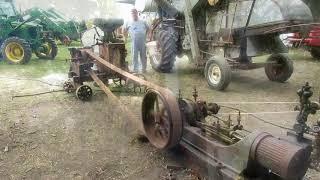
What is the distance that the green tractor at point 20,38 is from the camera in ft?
37.4

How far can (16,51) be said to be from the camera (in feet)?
38.2

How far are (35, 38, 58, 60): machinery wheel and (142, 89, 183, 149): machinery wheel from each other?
945 cm

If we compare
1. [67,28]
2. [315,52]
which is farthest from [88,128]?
[67,28]

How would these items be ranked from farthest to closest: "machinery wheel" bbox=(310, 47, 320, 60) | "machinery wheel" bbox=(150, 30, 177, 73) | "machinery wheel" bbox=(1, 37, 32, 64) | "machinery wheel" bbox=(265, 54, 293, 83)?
"machinery wheel" bbox=(310, 47, 320, 60) < "machinery wheel" bbox=(1, 37, 32, 64) < "machinery wheel" bbox=(150, 30, 177, 73) < "machinery wheel" bbox=(265, 54, 293, 83)

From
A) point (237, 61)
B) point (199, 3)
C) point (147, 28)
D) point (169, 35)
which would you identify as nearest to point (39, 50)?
point (147, 28)

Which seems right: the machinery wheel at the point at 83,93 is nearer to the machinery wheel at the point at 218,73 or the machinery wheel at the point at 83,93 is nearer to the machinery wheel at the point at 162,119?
the machinery wheel at the point at 162,119

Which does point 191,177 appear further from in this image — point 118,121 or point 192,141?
point 118,121

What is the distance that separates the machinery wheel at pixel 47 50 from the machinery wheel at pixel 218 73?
706 centimetres

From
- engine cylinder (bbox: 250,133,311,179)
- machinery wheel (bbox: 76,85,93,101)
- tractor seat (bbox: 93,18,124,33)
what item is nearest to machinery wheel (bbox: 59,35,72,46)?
tractor seat (bbox: 93,18,124,33)

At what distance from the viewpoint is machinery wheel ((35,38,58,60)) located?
12.8m

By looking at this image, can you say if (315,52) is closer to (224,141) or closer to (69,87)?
(69,87)

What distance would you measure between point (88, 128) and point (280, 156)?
10.4 feet

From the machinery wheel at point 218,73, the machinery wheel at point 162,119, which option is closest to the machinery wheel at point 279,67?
the machinery wheel at point 218,73

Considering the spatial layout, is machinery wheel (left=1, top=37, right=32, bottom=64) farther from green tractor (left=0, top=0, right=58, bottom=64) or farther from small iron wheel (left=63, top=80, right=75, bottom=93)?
small iron wheel (left=63, top=80, right=75, bottom=93)
